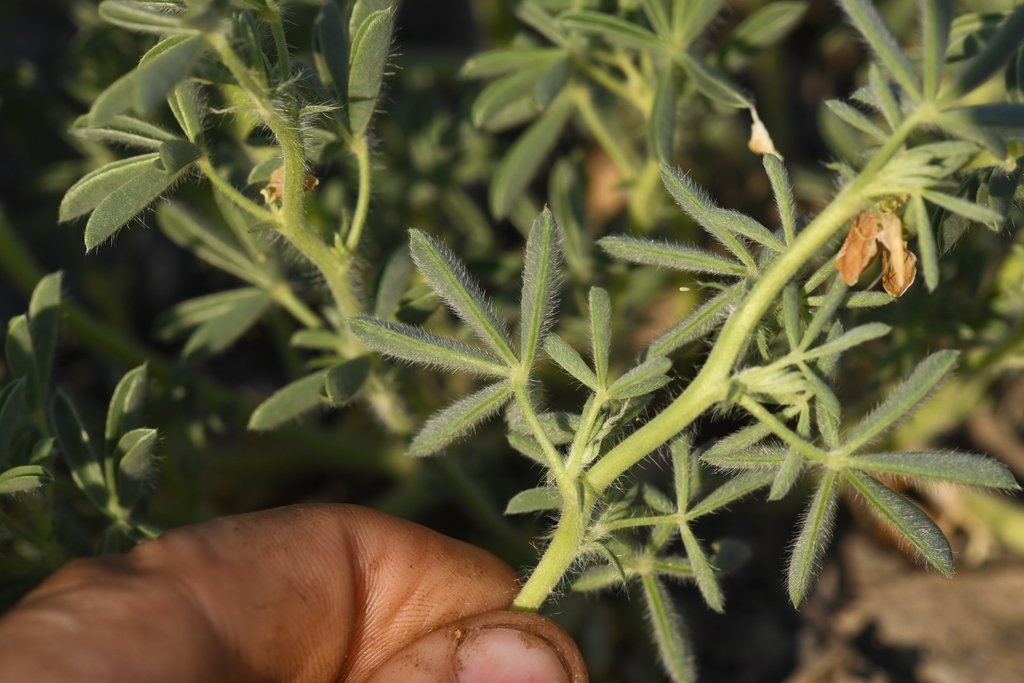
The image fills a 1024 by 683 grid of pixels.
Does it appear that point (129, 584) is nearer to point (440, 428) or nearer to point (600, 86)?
point (440, 428)

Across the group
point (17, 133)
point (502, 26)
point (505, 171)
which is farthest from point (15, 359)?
point (502, 26)

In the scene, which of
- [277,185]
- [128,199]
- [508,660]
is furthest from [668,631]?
[128,199]

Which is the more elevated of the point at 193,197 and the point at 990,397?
the point at 193,197

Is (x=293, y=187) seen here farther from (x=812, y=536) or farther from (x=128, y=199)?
(x=812, y=536)

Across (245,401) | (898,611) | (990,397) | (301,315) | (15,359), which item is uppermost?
(15,359)

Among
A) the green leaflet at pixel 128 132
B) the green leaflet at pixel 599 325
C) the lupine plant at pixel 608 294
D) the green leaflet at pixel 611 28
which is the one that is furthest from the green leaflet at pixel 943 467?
the green leaflet at pixel 128 132

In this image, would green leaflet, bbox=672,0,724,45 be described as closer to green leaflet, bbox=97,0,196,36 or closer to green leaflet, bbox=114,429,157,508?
green leaflet, bbox=97,0,196,36
